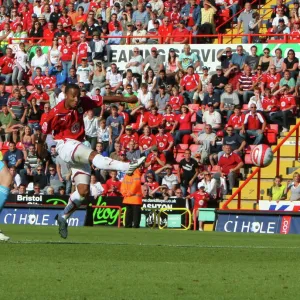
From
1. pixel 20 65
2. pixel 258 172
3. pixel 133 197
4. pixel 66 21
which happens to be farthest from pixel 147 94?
pixel 133 197

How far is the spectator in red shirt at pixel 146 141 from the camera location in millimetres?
30625

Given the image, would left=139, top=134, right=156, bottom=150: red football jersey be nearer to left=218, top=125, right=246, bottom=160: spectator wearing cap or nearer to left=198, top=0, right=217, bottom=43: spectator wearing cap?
left=218, top=125, right=246, bottom=160: spectator wearing cap

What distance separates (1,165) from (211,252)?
10.0 feet

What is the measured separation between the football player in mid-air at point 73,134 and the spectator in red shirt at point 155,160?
550 inches

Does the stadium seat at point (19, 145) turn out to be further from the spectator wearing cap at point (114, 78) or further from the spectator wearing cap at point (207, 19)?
the spectator wearing cap at point (207, 19)

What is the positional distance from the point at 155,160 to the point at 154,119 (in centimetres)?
175

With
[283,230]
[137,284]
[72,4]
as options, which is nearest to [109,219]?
[283,230]

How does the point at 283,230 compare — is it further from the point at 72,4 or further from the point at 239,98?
the point at 72,4

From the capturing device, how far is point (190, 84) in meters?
32.5

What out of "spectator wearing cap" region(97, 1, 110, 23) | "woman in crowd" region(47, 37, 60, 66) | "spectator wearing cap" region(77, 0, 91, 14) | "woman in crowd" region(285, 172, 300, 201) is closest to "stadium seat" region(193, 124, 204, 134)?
"woman in crowd" region(285, 172, 300, 201)

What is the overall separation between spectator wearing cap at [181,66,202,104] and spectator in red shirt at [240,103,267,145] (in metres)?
3.10

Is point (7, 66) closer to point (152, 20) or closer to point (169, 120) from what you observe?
point (152, 20)

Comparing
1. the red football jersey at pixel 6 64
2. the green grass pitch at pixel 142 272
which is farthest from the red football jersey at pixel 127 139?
the green grass pitch at pixel 142 272

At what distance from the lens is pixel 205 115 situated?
Answer: 30641 mm
